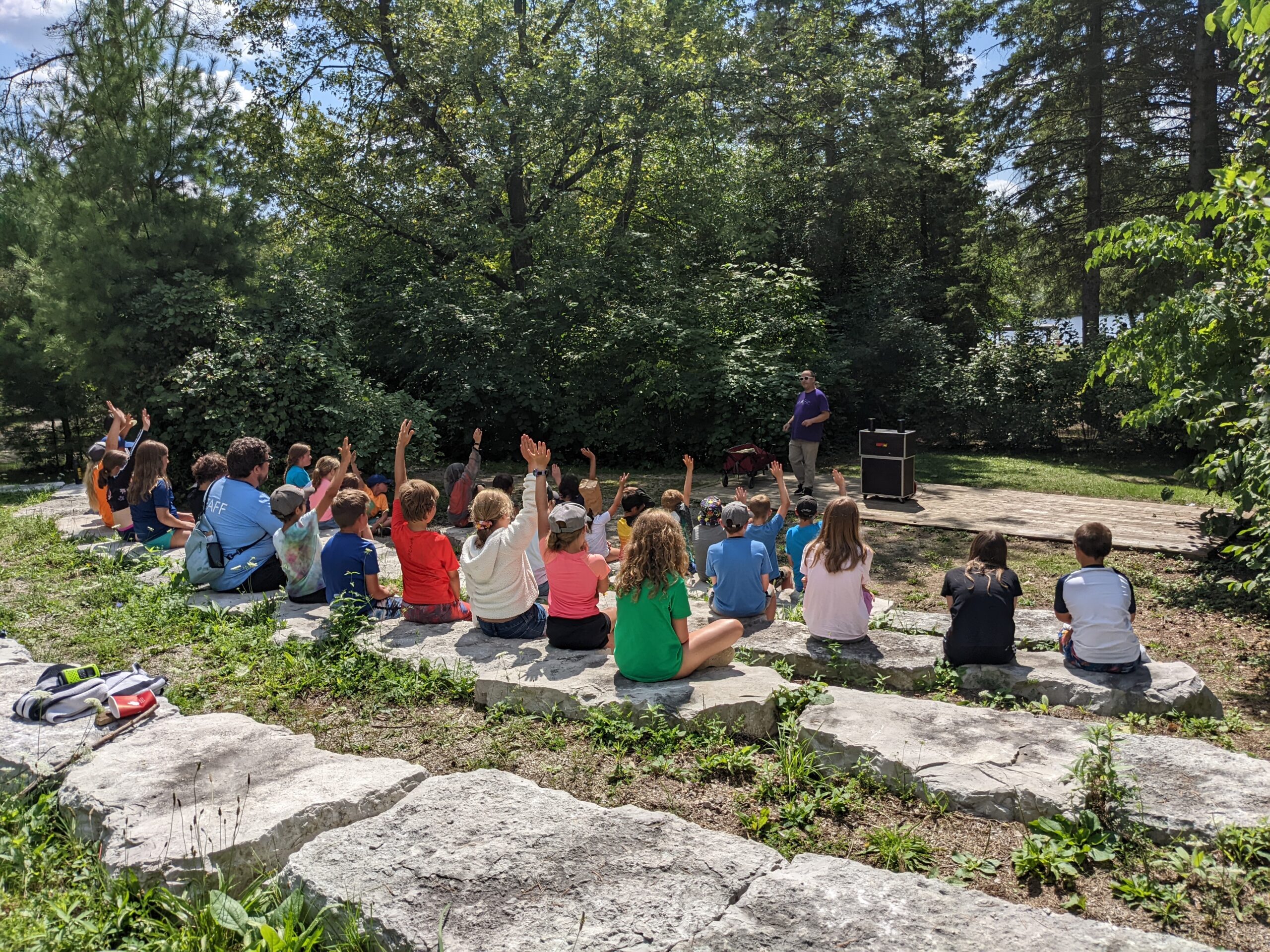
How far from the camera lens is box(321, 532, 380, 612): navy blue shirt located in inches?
227

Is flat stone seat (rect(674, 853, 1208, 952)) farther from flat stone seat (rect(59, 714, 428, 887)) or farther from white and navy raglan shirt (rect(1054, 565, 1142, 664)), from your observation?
white and navy raglan shirt (rect(1054, 565, 1142, 664))

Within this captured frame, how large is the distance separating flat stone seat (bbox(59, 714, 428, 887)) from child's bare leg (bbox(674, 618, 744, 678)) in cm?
151

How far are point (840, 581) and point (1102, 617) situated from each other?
141cm

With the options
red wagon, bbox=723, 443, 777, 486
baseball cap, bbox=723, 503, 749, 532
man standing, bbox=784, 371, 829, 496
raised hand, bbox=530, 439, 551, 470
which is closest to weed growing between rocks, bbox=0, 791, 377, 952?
raised hand, bbox=530, 439, 551, 470

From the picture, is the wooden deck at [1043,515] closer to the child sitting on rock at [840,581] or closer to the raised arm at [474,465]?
the raised arm at [474,465]

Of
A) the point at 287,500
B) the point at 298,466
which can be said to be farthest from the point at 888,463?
the point at 287,500

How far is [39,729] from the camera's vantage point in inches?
154

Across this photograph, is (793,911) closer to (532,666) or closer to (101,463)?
(532,666)

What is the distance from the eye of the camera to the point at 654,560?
428 cm

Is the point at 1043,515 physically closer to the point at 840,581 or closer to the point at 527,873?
the point at 840,581

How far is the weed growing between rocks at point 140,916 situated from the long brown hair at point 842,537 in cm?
346

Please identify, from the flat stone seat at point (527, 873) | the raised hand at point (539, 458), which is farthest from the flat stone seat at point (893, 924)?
the raised hand at point (539, 458)

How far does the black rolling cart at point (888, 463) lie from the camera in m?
Answer: 11.0

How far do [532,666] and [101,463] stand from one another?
21.8 ft
